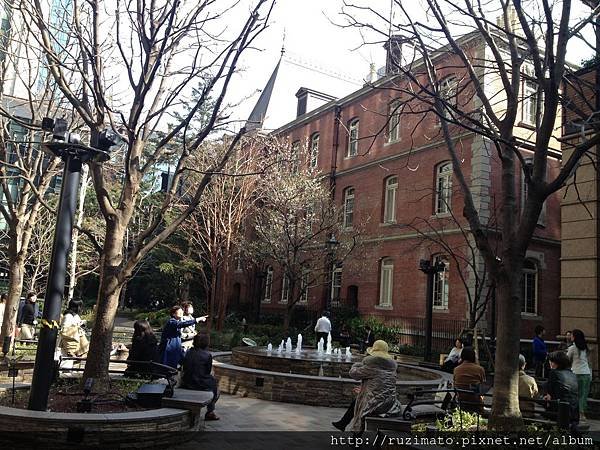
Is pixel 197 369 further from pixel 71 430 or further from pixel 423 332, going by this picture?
pixel 423 332

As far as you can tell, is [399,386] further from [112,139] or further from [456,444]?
[112,139]

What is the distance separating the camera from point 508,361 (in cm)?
611

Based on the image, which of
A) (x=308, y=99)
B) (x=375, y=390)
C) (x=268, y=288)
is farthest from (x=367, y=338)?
(x=308, y=99)

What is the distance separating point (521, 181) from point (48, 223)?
19.9 meters

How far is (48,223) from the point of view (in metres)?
23.5

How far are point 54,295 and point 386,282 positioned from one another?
20.8 metres

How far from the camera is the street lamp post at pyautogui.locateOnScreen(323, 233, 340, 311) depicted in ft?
67.9

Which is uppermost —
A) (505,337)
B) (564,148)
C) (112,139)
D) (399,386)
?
(564,148)

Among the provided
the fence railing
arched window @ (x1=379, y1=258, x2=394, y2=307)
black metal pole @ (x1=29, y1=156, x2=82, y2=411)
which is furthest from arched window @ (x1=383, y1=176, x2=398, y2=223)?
black metal pole @ (x1=29, y1=156, x2=82, y2=411)

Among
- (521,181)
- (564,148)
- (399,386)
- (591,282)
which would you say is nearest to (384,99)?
(521,181)

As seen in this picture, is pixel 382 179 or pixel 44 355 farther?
pixel 382 179

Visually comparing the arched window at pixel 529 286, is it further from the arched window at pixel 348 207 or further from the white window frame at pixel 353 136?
the white window frame at pixel 353 136

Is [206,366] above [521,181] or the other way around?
the other way around

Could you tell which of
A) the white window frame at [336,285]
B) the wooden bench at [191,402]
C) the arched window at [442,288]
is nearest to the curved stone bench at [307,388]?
the wooden bench at [191,402]
